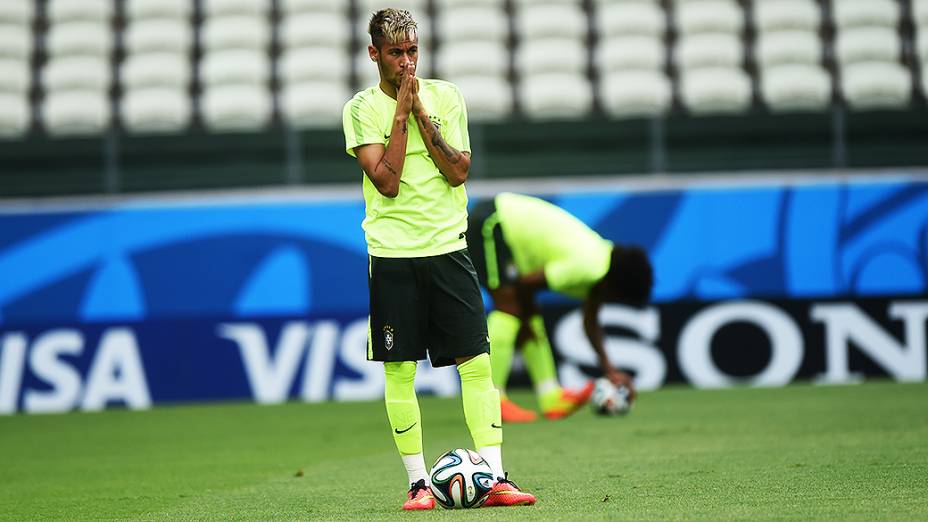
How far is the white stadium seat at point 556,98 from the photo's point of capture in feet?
46.1

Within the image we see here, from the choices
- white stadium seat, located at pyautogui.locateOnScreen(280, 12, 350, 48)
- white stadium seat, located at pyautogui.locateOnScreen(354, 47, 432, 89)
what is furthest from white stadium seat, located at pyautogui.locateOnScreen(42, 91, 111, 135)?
white stadium seat, located at pyautogui.locateOnScreen(354, 47, 432, 89)

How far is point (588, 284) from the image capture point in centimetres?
962

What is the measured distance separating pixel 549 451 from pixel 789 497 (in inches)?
100

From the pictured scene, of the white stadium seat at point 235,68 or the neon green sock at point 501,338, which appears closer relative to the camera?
the neon green sock at point 501,338

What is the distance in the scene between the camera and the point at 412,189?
210 inches

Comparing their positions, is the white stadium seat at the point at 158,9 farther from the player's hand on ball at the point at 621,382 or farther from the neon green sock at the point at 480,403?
the neon green sock at the point at 480,403

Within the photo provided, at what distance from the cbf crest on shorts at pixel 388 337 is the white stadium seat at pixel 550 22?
1024 cm

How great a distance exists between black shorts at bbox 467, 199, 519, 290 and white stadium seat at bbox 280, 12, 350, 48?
5813 mm

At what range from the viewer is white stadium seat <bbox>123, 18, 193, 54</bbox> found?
603 inches

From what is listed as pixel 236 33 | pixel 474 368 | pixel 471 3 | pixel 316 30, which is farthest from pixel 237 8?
pixel 474 368

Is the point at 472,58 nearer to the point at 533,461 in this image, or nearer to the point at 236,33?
the point at 236,33

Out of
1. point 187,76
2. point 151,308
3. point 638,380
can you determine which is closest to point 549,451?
point 638,380

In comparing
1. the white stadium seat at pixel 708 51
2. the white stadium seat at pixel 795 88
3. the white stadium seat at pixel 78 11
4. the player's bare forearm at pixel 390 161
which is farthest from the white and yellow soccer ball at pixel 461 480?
the white stadium seat at pixel 78 11

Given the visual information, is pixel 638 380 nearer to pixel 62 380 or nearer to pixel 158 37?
pixel 62 380
